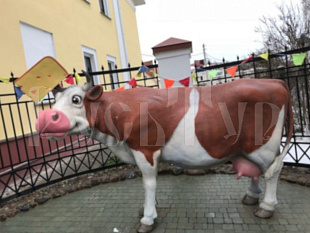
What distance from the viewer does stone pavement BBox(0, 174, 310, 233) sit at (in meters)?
2.66

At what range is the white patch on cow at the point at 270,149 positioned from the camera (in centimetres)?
241

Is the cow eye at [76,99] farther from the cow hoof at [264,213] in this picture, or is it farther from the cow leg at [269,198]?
the cow hoof at [264,213]

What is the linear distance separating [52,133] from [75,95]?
43 centimetres

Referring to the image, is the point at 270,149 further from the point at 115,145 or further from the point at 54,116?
the point at 54,116

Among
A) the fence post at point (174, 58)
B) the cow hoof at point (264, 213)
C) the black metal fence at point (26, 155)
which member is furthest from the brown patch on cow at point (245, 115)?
the black metal fence at point (26, 155)

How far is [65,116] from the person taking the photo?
226 centimetres

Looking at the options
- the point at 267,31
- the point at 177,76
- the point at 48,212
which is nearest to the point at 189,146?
the point at 177,76

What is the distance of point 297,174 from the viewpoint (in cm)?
376

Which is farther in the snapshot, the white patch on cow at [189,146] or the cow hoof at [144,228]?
the cow hoof at [144,228]

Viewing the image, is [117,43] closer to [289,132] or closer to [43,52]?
[43,52]

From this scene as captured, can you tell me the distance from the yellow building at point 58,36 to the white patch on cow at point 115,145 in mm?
2236

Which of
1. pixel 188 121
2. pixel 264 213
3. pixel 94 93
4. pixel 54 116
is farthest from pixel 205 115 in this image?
pixel 54 116

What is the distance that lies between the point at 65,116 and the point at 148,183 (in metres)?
1.14

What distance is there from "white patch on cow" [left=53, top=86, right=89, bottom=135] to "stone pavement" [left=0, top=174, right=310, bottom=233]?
51.8 inches
